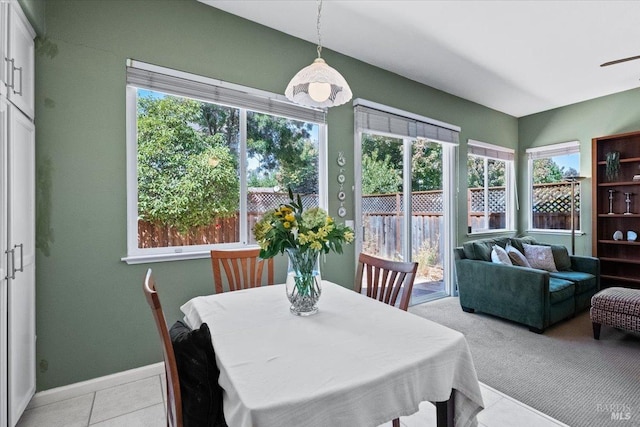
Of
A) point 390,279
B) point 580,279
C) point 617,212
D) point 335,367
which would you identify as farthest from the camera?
point 617,212

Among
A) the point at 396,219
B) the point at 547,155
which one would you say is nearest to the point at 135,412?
the point at 396,219

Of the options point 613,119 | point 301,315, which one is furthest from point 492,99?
point 301,315

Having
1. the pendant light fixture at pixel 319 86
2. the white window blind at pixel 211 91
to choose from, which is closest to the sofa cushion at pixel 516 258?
the white window blind at pixel 211 91

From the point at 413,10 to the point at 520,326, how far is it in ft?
10.4

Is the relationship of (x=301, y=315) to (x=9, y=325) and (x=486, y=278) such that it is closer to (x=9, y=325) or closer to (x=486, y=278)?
(x=9, y=325)

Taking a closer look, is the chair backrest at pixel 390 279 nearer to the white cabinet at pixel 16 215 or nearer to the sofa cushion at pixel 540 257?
the white cabinet at pixel 16 215

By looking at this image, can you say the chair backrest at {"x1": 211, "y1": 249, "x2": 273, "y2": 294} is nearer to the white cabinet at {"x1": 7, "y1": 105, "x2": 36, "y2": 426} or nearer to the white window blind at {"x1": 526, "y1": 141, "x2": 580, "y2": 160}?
the white cabinet at {"x1": 7, "y1": 105, "x2": 36, "y2": 426}

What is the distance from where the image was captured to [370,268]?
1.94m

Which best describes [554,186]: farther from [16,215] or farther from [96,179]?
[16,215]

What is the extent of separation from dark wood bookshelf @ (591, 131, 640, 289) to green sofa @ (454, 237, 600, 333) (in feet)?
2.81

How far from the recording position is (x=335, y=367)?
0.97 metres

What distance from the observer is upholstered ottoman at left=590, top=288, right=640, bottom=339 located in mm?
2609

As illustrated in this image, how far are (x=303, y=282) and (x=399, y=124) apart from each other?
283cm

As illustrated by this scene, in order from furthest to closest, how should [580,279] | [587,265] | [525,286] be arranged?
1. [587,265]
2. [580,279]
3. [525,286]
